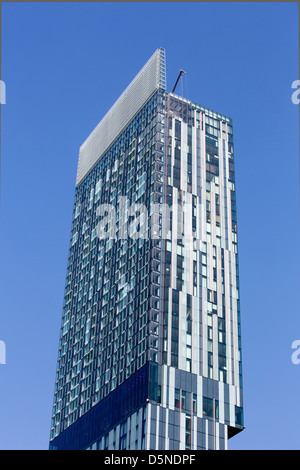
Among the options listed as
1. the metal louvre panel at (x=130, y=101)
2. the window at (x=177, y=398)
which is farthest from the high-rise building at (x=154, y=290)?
the metal louvre panel at (x=130, y=101)

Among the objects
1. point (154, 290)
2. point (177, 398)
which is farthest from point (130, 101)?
point (177, 398)

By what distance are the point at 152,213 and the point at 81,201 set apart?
44025mm

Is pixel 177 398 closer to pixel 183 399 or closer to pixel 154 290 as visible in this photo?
pixel 183 399

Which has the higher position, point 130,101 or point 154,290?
point 130,101

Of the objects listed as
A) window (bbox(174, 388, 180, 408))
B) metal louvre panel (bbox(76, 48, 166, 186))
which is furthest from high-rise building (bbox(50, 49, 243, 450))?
metal louvre panel (bbox(76, 48, 166, 186))

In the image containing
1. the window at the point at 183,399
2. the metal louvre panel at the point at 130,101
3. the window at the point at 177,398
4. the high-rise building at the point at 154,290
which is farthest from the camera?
the metal louvre panel at the point at 130,101

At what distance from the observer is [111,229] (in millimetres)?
172500

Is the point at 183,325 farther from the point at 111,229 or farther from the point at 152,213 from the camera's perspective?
the point at 111,229

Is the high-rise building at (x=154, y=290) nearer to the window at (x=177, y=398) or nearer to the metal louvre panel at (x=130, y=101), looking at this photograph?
the window at (x=177, y=398)

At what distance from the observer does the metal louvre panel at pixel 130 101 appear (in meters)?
175

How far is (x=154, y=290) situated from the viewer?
480ft

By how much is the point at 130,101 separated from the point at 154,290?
57.5 meters

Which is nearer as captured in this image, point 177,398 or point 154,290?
point 177,398

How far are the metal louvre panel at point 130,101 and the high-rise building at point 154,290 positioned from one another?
0.49m
